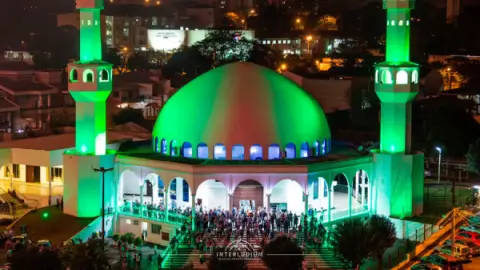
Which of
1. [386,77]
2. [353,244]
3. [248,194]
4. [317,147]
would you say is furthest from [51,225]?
[386,77]

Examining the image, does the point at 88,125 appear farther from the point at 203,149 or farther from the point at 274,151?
the point at 274,151

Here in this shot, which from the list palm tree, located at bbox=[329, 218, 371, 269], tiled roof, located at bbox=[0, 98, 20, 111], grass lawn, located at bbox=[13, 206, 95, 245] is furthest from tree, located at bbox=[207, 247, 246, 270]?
tiled roof, located at bbox=[0, 98, 20, 111]

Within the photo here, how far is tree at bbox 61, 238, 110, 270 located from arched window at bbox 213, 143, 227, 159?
33.7 ft

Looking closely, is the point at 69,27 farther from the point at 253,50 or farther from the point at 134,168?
the point at 134,168

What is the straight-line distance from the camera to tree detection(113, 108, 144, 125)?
64562 millimetres

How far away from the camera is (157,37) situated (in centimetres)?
11962

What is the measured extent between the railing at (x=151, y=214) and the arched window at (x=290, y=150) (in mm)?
5607

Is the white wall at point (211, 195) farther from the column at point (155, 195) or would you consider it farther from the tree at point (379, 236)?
the tree at point (379, 236)

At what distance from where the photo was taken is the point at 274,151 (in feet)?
130

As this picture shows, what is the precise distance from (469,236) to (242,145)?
10.8 m

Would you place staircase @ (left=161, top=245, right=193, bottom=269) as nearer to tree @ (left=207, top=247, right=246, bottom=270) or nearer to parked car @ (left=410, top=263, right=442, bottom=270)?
tree @ (left=207, top=247, right=246, bottom=270)

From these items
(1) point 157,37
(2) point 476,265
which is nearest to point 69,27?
(1) point 157,37

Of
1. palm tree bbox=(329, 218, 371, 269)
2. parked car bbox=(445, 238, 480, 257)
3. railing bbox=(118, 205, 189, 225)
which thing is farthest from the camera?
railing bbox=(118, 205, 189, 225)

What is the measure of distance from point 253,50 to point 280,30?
35.5 metres
